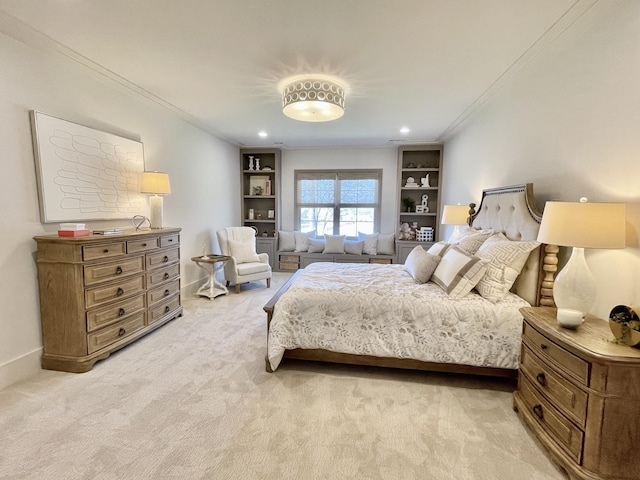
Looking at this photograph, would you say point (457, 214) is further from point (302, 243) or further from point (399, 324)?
point (302, 243)

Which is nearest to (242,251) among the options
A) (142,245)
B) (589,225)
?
(142,245)

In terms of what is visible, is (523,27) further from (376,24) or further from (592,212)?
(592,212)

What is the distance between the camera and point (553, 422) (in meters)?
1.50

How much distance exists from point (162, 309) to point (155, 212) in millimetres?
1070

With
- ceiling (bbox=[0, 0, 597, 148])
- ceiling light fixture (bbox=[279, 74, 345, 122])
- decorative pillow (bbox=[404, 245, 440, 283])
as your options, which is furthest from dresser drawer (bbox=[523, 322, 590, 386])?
ceiling light fixture (bbox=[279, 74, 345, 122])

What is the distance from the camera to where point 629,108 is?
1.57 m

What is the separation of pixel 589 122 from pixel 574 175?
0.34m

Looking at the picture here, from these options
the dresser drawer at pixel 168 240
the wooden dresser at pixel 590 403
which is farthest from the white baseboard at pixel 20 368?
the wooden dresser at pixel 590 403

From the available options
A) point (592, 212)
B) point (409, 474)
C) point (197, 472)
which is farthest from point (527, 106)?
point (197, 472)

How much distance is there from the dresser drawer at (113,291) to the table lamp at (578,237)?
3.20 meters

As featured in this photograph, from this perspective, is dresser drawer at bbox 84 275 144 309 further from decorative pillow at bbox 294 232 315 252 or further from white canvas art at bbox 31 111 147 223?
decorative pillow at bbox 294 232 315 252

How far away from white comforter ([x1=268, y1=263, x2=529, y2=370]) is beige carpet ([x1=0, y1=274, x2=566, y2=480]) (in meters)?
0.26

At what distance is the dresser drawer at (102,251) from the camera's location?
7.39 ft

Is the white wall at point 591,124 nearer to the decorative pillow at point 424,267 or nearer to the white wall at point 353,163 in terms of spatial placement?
the decorative pillow at point 424,267
